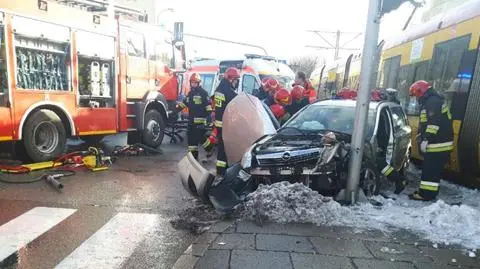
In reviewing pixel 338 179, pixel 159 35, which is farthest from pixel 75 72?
pixel 338 179

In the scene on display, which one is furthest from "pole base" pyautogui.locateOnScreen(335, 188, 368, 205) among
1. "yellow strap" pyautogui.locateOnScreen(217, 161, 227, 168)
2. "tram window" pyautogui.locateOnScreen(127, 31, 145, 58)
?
"tram window" pyautogui.locateOnScreen(127, 31, 145, 58)

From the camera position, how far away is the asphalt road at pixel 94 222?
4375 millimetres

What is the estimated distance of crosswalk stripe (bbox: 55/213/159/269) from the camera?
424cm

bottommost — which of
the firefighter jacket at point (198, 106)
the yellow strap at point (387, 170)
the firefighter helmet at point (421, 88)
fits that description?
the yellow strap at point (387, 170)

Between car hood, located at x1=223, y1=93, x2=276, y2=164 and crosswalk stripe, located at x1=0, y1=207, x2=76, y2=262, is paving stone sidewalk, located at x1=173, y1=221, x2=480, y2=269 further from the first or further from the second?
car hood, located at x1=223, y1=93, x2=276, y2=164

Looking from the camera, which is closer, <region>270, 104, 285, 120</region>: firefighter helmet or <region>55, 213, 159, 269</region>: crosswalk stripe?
<region>55, 213, 159, 269</region>: crosswalk stripe

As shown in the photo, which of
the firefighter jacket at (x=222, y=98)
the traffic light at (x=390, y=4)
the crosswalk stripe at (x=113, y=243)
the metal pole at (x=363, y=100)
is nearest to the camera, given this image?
the crosswalk stripe at (x=113, y=243)

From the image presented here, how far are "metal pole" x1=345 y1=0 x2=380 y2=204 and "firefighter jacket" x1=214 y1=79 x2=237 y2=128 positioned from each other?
314 centimetres

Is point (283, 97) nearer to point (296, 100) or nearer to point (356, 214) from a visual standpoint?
point (296, 100)

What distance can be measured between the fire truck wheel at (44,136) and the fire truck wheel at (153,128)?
2758 millimetres

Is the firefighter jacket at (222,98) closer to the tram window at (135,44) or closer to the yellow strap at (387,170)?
the yellow strap at (387,170)

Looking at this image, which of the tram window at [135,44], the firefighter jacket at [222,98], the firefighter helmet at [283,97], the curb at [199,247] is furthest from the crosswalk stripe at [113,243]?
the tram window at [135,44]

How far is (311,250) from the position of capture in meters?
4.36

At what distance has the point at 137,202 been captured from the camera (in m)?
6.53
